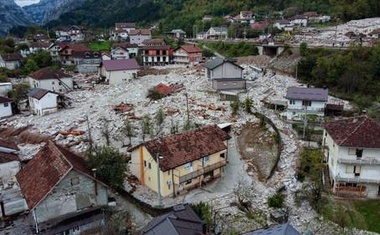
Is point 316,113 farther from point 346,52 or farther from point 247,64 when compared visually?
point 247,64

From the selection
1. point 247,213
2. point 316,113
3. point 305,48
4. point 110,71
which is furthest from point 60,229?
point 305,48

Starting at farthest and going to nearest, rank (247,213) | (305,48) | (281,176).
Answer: (305,48), (281,176), (247,213)

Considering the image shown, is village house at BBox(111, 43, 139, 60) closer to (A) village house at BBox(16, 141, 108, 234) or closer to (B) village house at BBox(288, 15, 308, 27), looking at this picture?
(B) village house at BBox(288, 15, 308, 27)

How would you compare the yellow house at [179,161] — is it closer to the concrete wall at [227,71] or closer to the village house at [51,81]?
the concrete wall at [227,71]

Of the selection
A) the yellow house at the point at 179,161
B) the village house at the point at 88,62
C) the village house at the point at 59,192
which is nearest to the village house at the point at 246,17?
the village house at the point at 88,62

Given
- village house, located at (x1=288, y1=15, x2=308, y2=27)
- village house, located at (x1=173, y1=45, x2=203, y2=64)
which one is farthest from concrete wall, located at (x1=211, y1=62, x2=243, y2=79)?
village house, located at (x1=288, y1=15, x2=308, y2=27)

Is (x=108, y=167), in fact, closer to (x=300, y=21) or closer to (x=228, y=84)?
(x=228, y=84)
